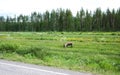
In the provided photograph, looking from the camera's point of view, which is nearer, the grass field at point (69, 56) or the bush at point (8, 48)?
the grass field at point (69, 56)

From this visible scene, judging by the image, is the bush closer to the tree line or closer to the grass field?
the grass field

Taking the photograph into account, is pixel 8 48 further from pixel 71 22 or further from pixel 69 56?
pixel 71 22

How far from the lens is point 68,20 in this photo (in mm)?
125812

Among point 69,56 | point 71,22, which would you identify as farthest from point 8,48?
point 71,22

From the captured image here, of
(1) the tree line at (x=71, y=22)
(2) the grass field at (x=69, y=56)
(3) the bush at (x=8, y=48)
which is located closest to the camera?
(2) the grass field at (x=69, y=56)

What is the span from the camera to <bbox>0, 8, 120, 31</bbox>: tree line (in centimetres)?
11581

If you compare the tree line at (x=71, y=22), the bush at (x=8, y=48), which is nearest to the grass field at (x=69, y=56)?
the bush at (x=8, y=48)

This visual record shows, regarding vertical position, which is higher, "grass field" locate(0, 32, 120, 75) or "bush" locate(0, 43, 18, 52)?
"bush" locate(0, 43, 18, 52)

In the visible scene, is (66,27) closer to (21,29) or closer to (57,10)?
(57,10)

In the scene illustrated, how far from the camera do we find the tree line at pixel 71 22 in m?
116

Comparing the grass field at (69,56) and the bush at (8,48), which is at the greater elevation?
the bush at (8,48)

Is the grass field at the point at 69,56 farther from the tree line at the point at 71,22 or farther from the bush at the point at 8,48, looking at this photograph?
the tree line at the point at 71,22

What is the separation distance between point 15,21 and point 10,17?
704 cm

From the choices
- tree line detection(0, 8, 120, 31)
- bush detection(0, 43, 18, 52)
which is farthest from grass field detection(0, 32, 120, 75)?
tree line detection(0, 8, 120, 31)
